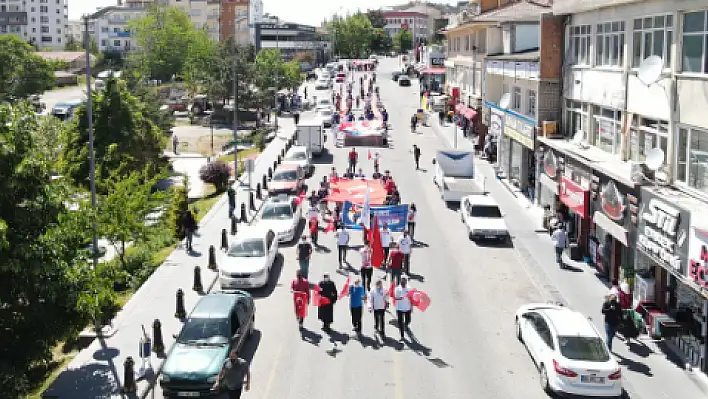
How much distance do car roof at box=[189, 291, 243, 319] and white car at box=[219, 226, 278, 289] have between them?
4374 mm

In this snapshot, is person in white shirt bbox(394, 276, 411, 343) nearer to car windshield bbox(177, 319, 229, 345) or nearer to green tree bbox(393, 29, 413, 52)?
car windshield bbox(177, 319, 229, 345)

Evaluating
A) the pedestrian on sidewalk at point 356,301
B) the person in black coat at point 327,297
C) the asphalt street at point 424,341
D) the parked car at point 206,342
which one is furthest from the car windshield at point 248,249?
the pedestrian on sidewalk at point 356,301

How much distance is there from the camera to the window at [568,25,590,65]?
29672 mm

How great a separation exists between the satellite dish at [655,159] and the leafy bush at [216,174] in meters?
26.4

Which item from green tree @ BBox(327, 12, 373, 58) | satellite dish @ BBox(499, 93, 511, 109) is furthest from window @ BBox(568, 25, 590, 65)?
green tree @ BBox(327, 12, 373, 58)

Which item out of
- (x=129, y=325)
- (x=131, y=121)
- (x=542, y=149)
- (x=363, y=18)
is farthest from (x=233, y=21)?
(x=129, y=325)

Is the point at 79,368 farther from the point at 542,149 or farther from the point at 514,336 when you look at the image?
the point at 542,149

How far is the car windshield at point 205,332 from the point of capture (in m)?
17.2

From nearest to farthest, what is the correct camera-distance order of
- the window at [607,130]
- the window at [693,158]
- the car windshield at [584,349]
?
the car windshield at [584,349] < the window at [693,158] < the window at [607,130]

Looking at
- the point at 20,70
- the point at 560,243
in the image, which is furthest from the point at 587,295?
the point at 20,70

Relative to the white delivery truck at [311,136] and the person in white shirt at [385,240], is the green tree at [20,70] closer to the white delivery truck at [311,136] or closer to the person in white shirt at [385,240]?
the white delivery truck at [311,136]

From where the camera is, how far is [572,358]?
1602cm

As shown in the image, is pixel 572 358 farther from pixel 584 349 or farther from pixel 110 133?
pixel 110 133

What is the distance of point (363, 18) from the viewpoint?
7293 inches
